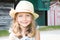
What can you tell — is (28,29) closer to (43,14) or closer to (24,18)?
(24,18)

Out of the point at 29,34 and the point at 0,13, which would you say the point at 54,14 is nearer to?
the point at 0,13

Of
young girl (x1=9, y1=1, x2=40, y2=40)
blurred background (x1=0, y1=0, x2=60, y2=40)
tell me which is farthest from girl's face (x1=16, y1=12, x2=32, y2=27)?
blurred background (x1=0, y1=0, x2=60, y2=40)

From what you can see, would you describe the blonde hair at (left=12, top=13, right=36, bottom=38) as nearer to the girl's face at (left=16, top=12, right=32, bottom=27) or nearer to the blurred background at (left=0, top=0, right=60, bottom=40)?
the girl's face at (left=16, top=12, right=32, bottom=27)

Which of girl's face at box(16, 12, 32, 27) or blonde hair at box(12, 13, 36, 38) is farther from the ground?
girl's face at box(16, 12, 32, 27)

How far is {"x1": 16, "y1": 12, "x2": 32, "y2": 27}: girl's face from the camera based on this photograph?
1.37 meters

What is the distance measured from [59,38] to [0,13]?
115 cm

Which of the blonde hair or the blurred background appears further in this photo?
the blurred background

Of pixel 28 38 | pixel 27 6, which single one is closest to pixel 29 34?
pixel 28 38

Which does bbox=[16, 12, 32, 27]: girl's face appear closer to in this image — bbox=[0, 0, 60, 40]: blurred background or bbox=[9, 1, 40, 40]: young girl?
bbox=[9, 1, 40, 40]: young girl

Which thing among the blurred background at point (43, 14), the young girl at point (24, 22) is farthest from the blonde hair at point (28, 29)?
the blurred background at point (43, 14)

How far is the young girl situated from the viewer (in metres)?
1.37

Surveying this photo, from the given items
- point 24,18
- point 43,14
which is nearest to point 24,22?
point 24,18

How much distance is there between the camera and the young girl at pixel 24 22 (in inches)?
54.1

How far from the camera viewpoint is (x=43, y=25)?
3945 mm
